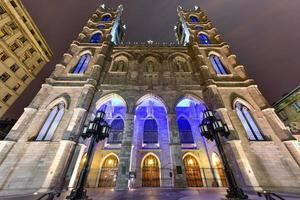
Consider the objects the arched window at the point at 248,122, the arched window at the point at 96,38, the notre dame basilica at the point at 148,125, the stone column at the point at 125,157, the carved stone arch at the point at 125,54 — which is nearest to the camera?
the stone column at the point at 125,157

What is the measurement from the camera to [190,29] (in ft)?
79.6

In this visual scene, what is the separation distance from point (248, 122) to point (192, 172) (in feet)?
24.3

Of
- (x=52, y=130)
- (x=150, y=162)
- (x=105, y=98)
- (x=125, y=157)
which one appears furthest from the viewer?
(x=150, y=162)

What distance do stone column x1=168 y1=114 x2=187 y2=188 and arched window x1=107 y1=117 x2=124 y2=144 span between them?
6913mm

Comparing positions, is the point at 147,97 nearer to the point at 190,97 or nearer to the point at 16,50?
the point at 190,97

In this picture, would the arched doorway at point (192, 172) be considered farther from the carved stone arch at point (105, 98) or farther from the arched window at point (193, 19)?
the arched window at point (193, 19)

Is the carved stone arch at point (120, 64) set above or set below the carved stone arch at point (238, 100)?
above

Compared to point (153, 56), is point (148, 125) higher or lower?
lower

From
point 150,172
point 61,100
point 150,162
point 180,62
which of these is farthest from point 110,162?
point 180,62

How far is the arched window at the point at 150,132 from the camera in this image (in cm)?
1655

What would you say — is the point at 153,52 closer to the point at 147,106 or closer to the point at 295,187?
the point at 147,106

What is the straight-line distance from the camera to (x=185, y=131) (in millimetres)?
17188

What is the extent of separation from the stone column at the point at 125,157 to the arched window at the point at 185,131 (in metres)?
6.90

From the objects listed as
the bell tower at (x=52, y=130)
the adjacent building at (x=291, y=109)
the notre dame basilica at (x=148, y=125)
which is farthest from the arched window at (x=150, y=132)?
the adjacent building at (x=291, y=109)
